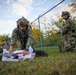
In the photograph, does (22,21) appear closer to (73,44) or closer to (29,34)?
(29,34)

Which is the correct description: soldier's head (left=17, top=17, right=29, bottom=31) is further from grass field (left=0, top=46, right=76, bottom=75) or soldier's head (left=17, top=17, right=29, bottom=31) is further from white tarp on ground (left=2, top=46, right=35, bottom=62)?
grass field (left=0, top=46, right=76, bottom=75)

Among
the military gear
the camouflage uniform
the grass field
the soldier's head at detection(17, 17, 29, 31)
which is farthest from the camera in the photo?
the military gear

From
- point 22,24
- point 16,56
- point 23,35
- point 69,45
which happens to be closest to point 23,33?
point 23,35

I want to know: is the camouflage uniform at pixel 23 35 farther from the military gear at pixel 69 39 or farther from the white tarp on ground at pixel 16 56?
the military gear at pixel 69 39

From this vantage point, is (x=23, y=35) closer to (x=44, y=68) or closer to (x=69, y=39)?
(x=69, y=39)

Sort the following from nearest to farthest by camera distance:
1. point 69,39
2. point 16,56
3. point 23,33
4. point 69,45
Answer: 1. point 16,56
2. point 23,33
3. point 69,45
4. point 69,39

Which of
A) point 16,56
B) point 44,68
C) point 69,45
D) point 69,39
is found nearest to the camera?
point 44,68

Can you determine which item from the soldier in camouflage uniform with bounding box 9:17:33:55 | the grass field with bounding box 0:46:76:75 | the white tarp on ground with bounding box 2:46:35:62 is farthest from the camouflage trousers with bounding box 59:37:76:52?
the grass field with bounding box 0:46:76:75

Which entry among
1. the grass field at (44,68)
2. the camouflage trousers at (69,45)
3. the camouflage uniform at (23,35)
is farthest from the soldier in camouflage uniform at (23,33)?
the grass field at (44,68)

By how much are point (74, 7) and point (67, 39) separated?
154 inches

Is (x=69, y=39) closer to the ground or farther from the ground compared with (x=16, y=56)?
farther from the ground

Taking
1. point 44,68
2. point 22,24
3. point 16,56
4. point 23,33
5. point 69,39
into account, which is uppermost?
point 22,24

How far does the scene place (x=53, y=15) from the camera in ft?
28.7

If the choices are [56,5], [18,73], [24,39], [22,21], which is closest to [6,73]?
[18,73]
